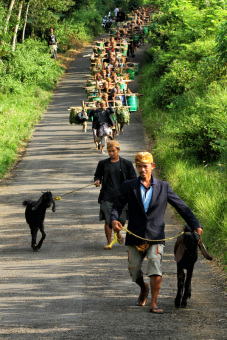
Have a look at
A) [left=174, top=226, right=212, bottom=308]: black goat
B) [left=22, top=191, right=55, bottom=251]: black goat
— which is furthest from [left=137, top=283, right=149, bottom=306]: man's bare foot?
[left=22, top=191, right=55, bottom=251]: black goat

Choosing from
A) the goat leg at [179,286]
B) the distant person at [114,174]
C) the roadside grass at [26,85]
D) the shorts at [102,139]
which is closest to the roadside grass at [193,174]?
the shorts at [102,139]

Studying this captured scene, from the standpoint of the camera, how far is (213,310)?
7.17m

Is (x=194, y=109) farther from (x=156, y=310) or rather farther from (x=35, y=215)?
(x=156, y=310)

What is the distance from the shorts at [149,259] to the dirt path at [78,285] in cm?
47

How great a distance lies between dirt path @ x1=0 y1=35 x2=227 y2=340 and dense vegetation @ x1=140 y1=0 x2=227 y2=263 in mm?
872

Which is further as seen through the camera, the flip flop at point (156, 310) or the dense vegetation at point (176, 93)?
the dense vegetation at point (176, 93)

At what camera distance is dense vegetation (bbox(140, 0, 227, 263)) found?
12430mm

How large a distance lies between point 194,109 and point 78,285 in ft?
39.9

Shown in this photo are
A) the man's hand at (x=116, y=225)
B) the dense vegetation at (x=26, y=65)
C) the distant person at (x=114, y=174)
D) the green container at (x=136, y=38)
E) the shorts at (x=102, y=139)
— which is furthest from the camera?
the green container at (x=136, y=38)

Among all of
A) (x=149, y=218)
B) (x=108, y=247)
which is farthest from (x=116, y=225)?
(x=108, y=247)

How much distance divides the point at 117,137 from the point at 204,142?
5.83 m

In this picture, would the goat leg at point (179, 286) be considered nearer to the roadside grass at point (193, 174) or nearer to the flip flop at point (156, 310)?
the flip flop at point (156, 310)

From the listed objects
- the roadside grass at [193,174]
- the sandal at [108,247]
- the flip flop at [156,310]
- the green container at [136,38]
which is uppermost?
the green container at [136,38]

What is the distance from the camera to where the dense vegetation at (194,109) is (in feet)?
40.8
